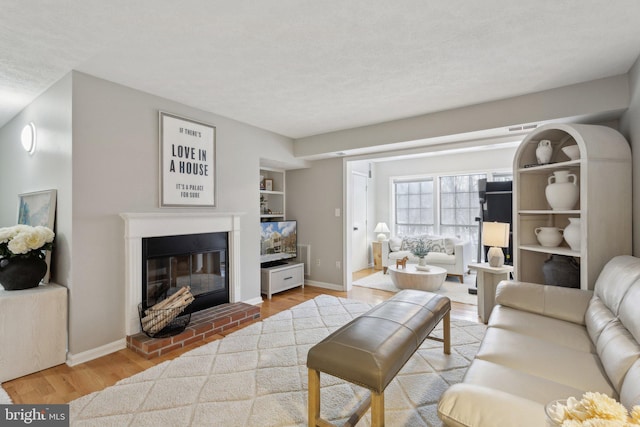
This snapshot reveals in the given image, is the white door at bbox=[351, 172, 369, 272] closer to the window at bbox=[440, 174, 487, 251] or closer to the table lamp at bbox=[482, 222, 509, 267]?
the window at bbox=[440, 174, 487, 251]

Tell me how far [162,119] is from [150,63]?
0.74 metres

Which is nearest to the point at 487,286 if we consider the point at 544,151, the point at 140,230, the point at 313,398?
the point at 544,151

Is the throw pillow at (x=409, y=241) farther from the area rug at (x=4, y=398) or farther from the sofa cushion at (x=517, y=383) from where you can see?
the area rug at (x=4, y=398)

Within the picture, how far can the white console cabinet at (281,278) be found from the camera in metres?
4.29

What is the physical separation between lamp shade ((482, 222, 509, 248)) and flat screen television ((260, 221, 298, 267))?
279cm

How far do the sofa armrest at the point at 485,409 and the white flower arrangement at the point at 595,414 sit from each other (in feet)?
0.79

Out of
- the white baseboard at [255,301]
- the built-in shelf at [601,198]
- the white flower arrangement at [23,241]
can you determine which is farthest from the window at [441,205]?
the white flower arrangement at [23,241]

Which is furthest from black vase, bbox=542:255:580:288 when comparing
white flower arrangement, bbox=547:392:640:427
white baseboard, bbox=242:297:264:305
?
white baseboard, bbox=242:297:264:305

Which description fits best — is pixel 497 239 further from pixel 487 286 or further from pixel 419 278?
pixel 419 278

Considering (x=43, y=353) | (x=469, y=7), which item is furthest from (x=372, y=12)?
(x=43, y=353)

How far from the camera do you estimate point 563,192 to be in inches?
107

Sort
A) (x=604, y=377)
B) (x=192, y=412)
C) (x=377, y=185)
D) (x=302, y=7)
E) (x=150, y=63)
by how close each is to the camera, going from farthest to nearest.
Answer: (x=377, y=185) → (x=150, y=63) → (x=192, y=412) → (x=302, y=7) → (x=604, y=377)

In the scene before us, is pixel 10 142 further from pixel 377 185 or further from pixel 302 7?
pixel 377 185

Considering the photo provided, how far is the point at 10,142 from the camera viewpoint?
3.60m
